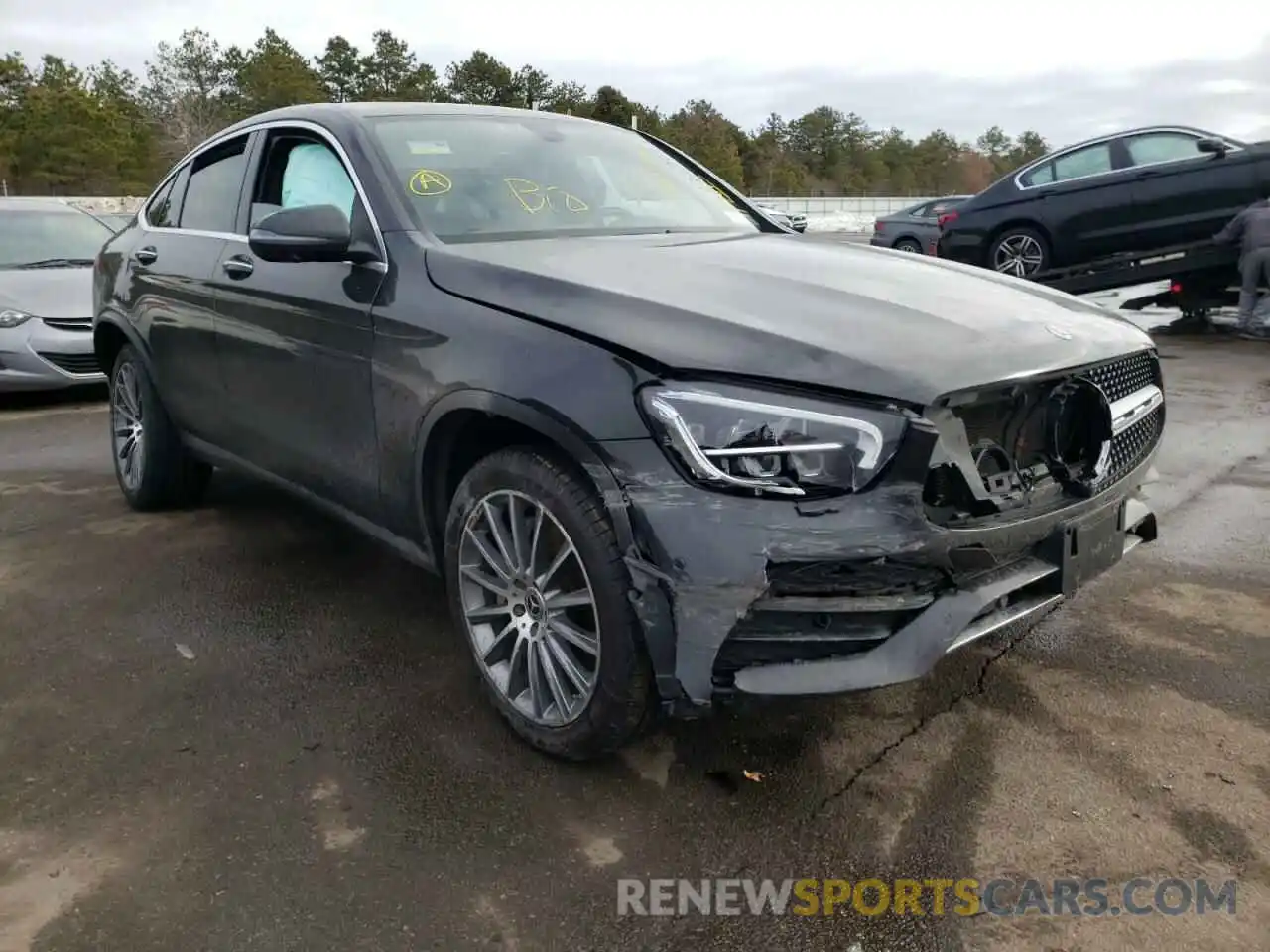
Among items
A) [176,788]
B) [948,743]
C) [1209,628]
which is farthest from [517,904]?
[1209,628]

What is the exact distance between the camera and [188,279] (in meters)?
4.25

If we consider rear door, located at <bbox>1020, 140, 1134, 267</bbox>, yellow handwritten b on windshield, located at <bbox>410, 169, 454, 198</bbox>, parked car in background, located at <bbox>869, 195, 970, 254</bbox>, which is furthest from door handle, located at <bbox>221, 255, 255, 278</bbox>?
parked car in background, located at <bbox>869, 195, 970, 254</bbox>

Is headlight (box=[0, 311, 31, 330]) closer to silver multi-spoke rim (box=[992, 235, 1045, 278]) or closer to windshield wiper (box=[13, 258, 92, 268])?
windshield wiper (box=[13, 258, 92, 268])

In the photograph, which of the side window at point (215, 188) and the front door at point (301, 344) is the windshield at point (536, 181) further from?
the side window at point (215, 188)

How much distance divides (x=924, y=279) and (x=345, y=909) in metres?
2.23

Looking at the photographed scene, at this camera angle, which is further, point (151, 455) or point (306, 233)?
point (151, 455)

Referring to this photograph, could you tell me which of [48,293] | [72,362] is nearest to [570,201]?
[72,362]

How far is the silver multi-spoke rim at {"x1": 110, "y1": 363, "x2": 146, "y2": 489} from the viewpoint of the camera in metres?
5.00

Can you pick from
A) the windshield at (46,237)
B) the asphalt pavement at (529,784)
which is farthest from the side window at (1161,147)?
the windshield at (46,237)

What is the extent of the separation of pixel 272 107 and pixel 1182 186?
5063cm

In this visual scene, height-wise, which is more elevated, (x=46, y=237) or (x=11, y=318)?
(x=46, y=237)

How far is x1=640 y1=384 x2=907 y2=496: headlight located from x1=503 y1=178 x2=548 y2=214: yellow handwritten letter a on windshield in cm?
143

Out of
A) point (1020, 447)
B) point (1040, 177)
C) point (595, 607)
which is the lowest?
point (595, 607)

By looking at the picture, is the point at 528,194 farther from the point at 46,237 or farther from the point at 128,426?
the point at 46,237
